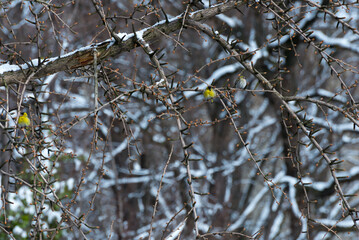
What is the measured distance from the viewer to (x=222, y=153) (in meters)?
9.01

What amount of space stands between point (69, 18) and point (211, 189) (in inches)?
166

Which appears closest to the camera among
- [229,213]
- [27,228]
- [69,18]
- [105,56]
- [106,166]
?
[105,56]

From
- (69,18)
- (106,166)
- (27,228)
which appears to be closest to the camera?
(27,228)

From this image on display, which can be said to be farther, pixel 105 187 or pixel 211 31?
pixel 105 187

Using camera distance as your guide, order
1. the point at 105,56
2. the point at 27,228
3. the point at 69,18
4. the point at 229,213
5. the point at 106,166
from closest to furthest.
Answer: the point at 105,56
the point at 27,228
the point at 69,18
the point at 229,213
the point at 106,166

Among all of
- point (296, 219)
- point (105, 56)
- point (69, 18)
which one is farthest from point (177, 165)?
point (105, 56)

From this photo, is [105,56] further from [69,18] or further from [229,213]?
[229,213]

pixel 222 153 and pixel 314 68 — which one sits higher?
pixel 314 68

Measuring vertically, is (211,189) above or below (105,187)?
below

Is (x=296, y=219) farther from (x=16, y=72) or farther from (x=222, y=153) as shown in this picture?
(x=16, y=72)

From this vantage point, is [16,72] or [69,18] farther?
[69,18]

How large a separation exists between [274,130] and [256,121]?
50 centimetres

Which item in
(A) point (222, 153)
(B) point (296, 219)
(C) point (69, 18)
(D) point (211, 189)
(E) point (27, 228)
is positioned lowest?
(B) point (296, 219)

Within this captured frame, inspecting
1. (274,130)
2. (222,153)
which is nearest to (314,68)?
(274,130)
